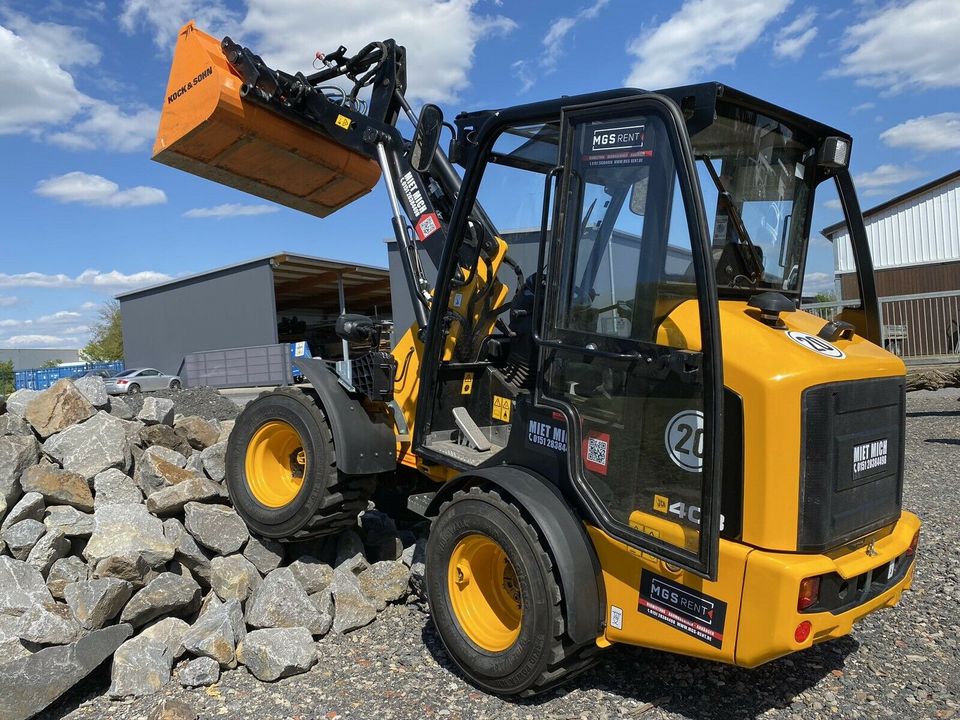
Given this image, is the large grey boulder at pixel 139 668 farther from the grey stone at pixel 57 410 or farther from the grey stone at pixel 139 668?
the grey stone at pixel 57 410

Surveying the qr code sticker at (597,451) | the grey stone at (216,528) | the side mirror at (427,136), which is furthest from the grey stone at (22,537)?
the qr code sticker at (597,451)

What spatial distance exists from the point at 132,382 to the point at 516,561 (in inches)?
972

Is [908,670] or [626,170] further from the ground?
[626,170]

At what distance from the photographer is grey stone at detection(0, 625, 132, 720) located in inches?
135

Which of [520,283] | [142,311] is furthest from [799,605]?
[142,311]

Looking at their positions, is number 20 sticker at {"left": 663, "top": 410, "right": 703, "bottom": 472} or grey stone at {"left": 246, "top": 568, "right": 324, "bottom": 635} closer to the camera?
number 20 sticker at {"left": 663, "top": 410, "right": 703, "bottom": 472}

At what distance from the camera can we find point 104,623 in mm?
3889

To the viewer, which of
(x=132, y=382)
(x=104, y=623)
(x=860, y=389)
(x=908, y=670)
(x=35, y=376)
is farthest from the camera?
(x=35, y=376)

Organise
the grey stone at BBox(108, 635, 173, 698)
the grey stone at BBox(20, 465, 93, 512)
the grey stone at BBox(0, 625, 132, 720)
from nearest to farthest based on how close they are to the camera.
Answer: the grey stone at BBox(0, 625, 132, 720)
the grey stone at BBox(108, 635, 173, 698)
the grey stone at BBox(20, 465, 93, 512)

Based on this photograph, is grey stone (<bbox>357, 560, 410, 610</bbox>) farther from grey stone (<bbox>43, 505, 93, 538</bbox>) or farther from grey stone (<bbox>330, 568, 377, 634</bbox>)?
grey stone (<bbox>43, 505, 93, 538</bbox>)

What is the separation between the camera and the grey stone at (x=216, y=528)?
15.3ft

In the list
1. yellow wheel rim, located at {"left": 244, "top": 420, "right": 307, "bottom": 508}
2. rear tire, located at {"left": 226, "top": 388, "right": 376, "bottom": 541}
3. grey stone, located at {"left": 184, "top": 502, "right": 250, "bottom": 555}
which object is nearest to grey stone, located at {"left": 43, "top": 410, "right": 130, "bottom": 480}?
grey stone, located at {"left": 184, "top": 502, "right": 250, "bottom": 555}

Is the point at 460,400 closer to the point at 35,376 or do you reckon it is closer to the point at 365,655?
Answer: the point at 365,655

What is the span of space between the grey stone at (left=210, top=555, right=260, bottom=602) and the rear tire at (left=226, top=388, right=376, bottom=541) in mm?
225
